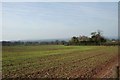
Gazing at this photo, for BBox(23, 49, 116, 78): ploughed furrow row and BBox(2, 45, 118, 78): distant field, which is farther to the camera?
BBox(2, 45, 118, 78): distant field

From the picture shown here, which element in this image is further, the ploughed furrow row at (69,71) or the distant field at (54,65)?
the distant field at (54,65)

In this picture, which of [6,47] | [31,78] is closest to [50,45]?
[6,47]

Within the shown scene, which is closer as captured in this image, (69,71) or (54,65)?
(69,71)

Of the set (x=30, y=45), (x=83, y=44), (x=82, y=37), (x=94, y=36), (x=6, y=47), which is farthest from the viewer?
(x=94, y=36)

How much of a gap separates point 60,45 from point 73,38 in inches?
285

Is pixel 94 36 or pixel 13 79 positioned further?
pixel 94 36

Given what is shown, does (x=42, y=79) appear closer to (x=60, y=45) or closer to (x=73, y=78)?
(x=73, y=78)

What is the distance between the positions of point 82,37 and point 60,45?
12.2m

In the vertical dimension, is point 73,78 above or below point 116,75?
below

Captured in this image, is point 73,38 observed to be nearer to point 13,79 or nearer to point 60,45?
point 60,45

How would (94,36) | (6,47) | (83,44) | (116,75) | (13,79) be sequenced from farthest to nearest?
(94,36)
(83,44)
(6,47)
(13,79)
(116,75)

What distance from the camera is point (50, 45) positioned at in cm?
7569

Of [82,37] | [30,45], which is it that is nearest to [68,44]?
[82,37]

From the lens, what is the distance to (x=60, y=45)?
77688mm
